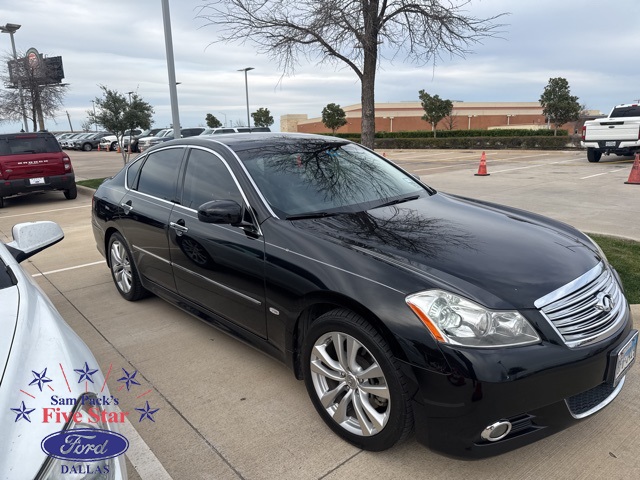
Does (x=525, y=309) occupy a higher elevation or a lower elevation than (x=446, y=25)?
lower

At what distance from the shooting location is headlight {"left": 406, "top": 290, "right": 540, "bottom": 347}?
7.19 ft

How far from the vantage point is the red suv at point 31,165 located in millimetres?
11156

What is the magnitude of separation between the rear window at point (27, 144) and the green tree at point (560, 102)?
36.1 m

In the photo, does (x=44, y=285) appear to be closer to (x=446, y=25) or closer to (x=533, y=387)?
(x=533, y=387)

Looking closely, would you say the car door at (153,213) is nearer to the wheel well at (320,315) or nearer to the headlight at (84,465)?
the wheel well at (320,315)

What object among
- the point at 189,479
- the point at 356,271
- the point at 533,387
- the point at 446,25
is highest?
the point at 446,25

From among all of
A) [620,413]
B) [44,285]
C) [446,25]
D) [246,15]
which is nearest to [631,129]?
[446,25]

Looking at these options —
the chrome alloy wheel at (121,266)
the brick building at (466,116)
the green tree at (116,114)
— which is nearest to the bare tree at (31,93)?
the green tree at (116,114)

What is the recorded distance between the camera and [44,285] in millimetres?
5691

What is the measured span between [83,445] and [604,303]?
95.7 inches

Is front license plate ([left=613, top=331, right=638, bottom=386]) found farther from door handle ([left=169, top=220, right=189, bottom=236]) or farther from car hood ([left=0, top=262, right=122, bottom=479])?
door handle ([left=169, top=220, right=189, bottom=236])

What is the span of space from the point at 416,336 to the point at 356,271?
1.55 feet

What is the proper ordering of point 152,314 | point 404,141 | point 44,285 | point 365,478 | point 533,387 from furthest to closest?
point 404,141 < point 44,285 < point 152,314 < point 365,478 < point 533,387

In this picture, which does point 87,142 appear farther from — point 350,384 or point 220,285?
point 350,384
